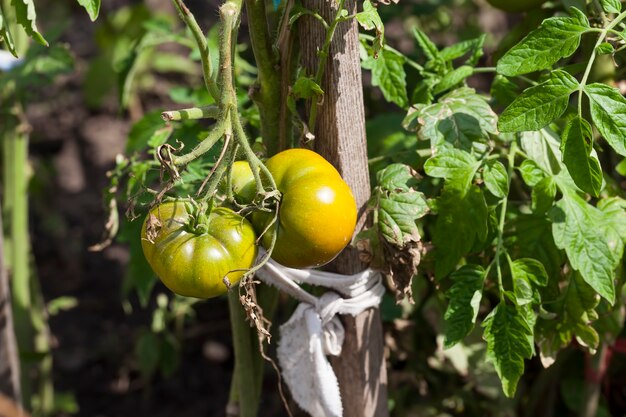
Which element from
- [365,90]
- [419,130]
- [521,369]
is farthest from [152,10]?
[521,369]

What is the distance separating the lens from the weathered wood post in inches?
46.0

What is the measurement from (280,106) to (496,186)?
340 mm

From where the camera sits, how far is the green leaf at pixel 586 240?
3.70 ft

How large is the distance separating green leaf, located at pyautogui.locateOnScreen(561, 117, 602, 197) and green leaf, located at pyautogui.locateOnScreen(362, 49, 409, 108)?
0.31 meters

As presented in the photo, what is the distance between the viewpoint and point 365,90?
227cm

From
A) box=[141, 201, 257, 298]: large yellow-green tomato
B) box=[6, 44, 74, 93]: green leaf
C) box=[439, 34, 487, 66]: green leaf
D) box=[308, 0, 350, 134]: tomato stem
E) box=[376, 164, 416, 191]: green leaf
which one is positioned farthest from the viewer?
box=[6, 44, 74, 93]: green leaf

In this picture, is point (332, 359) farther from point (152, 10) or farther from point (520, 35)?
point (152, 10)

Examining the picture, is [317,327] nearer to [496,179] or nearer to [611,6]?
[496,179]

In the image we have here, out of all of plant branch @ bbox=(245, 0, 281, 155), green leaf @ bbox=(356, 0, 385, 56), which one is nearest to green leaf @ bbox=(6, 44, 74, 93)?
plant branch @ bbox=(245, 0, 281, 155)

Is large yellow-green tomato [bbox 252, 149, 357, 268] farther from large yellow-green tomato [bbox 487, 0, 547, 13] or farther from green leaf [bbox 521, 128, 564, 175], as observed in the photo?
large yellow-green tomato [bbox 487, 0, 547, 13]

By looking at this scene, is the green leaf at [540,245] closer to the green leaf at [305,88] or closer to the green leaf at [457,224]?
the green leaf at [457,224]

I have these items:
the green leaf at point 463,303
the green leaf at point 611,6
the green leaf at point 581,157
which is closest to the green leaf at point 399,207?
the green leaf at point 463,303

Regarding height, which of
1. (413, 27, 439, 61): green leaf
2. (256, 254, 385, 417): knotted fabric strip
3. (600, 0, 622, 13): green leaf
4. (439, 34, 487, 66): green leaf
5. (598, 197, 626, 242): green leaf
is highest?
(600, 0, 622, 13): green leaf

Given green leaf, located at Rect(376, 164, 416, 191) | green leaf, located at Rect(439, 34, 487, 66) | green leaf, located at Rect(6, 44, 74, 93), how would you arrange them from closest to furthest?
1. green leaf, located at Rect(376, 164, 416, 191)
2. green leaf, located at Rect(439, 34, 487, 66)
3. green leaf, located at Rect(6, 44, 74, 93)
